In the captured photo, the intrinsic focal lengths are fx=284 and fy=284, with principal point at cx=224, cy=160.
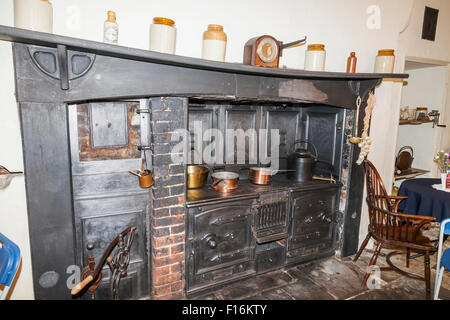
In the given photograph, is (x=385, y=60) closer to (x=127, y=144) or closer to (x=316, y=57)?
(x=316, y=57)

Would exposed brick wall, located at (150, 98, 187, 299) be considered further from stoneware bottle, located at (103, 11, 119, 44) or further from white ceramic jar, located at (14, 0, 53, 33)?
white ceramic jar, located at (14, 0, 53, 33)

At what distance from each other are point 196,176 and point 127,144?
69 centimetres

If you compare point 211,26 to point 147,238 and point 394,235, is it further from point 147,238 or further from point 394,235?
point 394,235

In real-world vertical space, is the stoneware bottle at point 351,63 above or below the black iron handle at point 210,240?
above

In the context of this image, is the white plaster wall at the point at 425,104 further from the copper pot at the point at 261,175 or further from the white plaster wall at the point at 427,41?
the copper pot at the point at 261,175

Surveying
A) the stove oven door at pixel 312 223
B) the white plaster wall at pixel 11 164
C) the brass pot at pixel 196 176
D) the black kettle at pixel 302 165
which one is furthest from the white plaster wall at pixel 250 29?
the brass pot at pixel 196 176

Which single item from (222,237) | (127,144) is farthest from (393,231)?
(127,144)

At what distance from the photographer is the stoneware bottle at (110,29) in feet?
6.03

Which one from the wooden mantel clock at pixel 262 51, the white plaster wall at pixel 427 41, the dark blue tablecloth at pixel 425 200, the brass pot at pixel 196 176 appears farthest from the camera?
the white plaster wall at pixel 427 41

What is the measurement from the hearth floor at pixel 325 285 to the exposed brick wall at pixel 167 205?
12.8 inches

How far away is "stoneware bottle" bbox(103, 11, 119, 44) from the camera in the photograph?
184 centimetres

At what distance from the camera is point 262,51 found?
2316 millimetres

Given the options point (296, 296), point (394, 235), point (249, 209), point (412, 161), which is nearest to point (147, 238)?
point (249, 209)

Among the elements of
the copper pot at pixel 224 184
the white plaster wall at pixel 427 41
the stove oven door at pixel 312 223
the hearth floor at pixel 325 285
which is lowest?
the hearth floor at pixel 325 285
